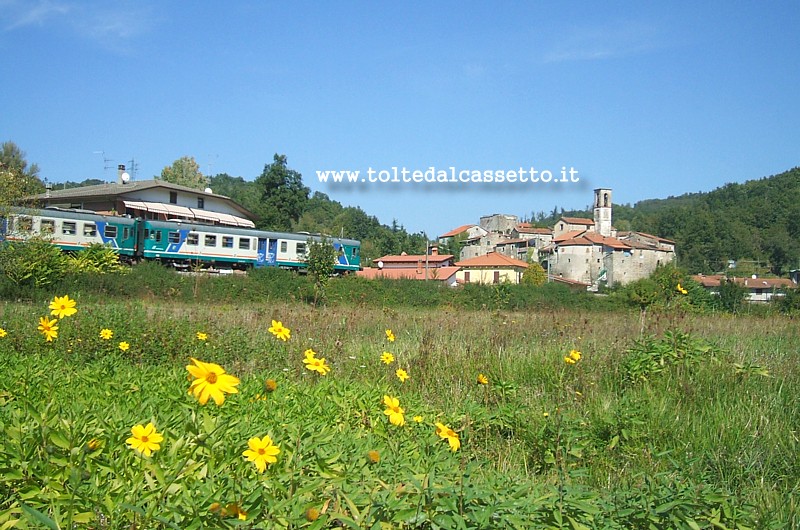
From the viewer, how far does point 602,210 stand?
229 ft

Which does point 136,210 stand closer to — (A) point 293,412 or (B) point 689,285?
(B) point 689,285

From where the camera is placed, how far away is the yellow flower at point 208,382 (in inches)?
62.9

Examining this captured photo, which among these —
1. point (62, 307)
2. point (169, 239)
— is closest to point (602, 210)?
point (169, 239)

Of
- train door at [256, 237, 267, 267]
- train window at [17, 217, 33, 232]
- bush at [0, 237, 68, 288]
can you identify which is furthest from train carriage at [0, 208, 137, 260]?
train door at [256, 237, 267, 267]

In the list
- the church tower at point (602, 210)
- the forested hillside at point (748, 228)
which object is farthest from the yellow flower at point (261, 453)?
the church tower at point (602, 210)

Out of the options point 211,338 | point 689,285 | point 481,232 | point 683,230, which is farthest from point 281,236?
point 481,232

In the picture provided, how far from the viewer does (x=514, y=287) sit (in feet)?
83.3

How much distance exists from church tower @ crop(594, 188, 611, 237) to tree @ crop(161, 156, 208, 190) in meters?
41.3

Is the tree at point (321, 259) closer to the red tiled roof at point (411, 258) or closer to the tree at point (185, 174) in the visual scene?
the red tiled roof at point (411, 258)

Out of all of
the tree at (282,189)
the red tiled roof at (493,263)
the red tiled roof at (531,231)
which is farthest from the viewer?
the red tiled roof at (531,231)

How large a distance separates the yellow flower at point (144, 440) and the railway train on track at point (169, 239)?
1967 cm

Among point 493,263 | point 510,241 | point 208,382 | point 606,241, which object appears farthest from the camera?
point 510,241

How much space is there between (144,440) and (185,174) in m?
56.4

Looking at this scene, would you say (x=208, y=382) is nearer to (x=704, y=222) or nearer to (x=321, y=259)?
(x=321, y=259)
